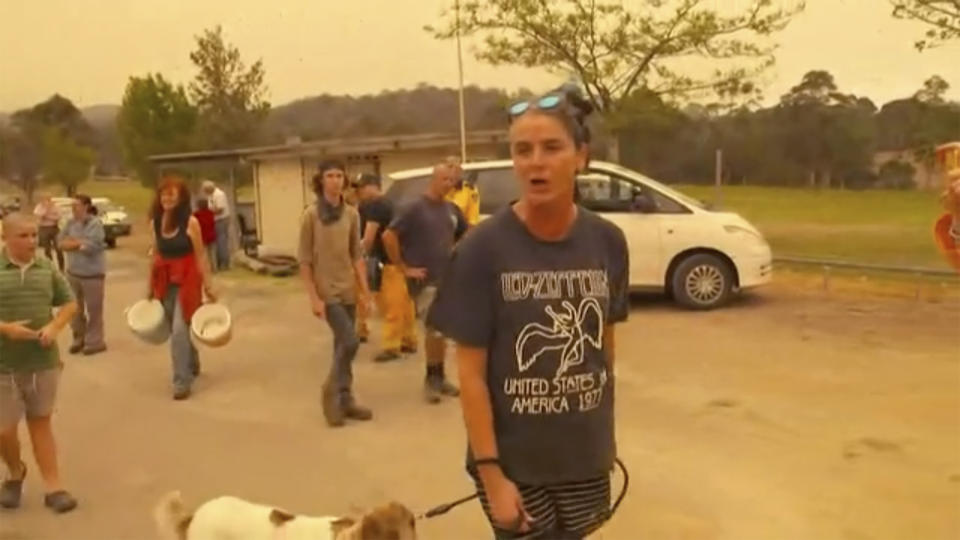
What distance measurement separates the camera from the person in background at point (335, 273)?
688 cm

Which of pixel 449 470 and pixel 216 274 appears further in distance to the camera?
pixel 216 274

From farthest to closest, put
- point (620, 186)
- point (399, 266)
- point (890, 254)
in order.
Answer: point (890, 254) → point (620, 186) → point (399, 266)

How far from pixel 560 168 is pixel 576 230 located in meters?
0.19

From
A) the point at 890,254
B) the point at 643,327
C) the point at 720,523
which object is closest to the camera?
the point at 720,523

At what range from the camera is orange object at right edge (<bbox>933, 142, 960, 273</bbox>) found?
2.92m

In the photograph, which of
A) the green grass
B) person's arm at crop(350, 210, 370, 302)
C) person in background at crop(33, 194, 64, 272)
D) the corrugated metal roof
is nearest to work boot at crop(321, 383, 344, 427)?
person's arm at crop(350, 210, 370, 302)

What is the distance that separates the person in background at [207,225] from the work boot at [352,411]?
8865 millimetres

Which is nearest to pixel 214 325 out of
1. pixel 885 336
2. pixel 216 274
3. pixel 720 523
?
pixel 720 523

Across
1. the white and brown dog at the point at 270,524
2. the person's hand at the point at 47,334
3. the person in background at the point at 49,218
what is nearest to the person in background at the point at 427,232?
the person's hand at the point at 47,334

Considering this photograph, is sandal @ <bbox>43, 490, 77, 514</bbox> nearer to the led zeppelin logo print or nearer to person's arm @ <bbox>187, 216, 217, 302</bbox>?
person's arm @ <bbox>187, 216, 217, 302</bbox>

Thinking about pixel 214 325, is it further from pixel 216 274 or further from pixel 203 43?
pixel 203 43

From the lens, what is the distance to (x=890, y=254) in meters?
16.7

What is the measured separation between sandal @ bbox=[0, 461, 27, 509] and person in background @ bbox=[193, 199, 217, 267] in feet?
32.8

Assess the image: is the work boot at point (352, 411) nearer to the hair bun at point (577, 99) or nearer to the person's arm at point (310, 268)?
the person's arm at point (310, 268)
